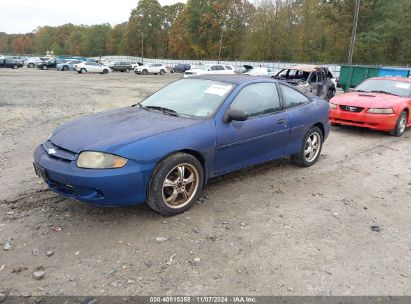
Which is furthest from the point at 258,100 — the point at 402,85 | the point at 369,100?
the point at 402,85

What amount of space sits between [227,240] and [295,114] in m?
2.62

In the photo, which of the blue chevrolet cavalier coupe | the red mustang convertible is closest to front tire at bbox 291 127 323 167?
the blue chevrolet cavalier coupe

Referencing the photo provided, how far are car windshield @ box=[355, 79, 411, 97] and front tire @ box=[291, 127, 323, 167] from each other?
455cm

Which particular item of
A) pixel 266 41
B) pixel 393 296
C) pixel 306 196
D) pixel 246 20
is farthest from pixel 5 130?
pixel 246 20

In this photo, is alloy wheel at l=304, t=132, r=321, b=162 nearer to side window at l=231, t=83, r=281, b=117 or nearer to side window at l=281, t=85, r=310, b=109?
side window at l=281, t=85, r=310, b=109

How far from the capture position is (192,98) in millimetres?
4887

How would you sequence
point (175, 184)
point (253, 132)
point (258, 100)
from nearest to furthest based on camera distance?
point (175, 184)
point (253, 132)
point (258, 100)

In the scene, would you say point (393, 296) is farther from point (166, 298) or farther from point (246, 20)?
point (246, 20)

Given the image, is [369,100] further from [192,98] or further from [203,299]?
[203,299]

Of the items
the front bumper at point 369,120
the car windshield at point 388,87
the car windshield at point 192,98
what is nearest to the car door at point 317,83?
the car windshield at point 388,87

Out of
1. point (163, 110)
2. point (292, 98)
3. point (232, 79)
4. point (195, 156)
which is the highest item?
point (232, 79)

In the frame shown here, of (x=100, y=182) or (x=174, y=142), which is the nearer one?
(x=100, y=182)

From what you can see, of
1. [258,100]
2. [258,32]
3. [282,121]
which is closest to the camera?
[258,100]

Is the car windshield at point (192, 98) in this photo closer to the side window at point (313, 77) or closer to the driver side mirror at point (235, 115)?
the driver side mirror at point (235, 115)
